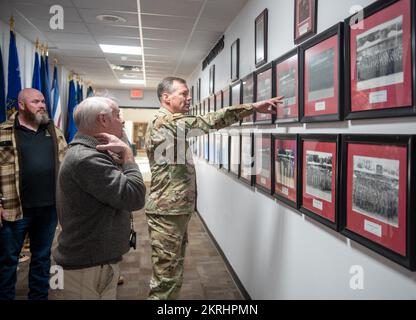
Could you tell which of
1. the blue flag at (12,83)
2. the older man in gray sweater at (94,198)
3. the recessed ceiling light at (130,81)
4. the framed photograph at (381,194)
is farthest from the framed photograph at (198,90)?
the framed photograph at (381,194)

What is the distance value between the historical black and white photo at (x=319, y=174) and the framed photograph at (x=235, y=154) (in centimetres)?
121

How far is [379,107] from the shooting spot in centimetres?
101

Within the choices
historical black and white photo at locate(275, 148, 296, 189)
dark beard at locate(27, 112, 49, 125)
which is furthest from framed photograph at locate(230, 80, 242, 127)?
dark beard at locate(27, 112, 49, 125)

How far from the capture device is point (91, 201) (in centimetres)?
118

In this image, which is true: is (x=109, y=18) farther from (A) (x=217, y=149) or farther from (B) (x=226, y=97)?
(A) (x=217, y=149)

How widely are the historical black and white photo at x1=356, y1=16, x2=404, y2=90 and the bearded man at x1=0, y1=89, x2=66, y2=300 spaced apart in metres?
1.90

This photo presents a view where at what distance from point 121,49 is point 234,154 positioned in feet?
8.15

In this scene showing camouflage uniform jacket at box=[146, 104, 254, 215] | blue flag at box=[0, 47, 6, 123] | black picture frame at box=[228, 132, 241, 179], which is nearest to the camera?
camouflage uniform jacket at box=[146, 104, 254, 215]

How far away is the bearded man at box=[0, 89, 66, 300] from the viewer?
6.63ft

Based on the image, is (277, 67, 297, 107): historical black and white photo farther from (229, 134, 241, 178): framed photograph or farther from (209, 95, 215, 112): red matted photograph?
(209, 95, 215, 112): red matted photograph
